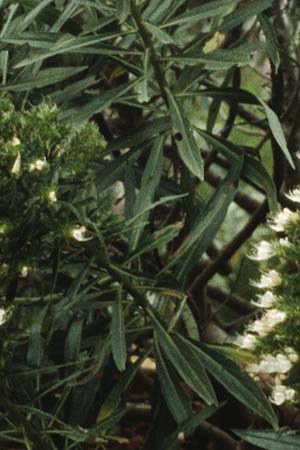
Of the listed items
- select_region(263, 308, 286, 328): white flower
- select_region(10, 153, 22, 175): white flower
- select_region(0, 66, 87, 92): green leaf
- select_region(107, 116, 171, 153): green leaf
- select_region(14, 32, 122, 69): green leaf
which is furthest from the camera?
select_region(107, 116, 171, 153): green leaf

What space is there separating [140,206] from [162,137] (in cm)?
22

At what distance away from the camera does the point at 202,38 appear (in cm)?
235

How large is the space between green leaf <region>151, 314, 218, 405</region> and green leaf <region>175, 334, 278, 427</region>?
2cm

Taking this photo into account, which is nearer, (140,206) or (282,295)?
(282,295)

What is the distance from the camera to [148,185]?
236 cm

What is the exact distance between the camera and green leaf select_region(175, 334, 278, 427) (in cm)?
211

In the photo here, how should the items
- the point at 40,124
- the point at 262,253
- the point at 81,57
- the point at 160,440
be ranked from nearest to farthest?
the point at 40,124, the point at 262,253, the point at 160,440, the point at 81,57

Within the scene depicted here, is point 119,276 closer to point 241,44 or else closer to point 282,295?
point 282,295

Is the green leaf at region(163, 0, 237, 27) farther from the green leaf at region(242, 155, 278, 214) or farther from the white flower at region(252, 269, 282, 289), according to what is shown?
the white flower at region(252, 269, 282, 289)

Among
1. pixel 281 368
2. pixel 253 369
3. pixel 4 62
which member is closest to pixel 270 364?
pixel 281 368

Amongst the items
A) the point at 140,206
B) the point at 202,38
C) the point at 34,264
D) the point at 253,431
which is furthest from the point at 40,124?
the point at 253,431

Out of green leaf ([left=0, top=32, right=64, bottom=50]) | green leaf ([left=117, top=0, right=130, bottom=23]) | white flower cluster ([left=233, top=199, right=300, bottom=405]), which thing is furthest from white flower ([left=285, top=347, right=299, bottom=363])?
green leaf ([left=0, top=32, right=64, bottom=50])

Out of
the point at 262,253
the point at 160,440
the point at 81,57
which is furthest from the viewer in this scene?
the point at 81,57

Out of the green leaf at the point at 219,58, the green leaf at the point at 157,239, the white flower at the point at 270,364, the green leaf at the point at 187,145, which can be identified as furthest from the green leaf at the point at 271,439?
the green leaf at the point at 219,58
